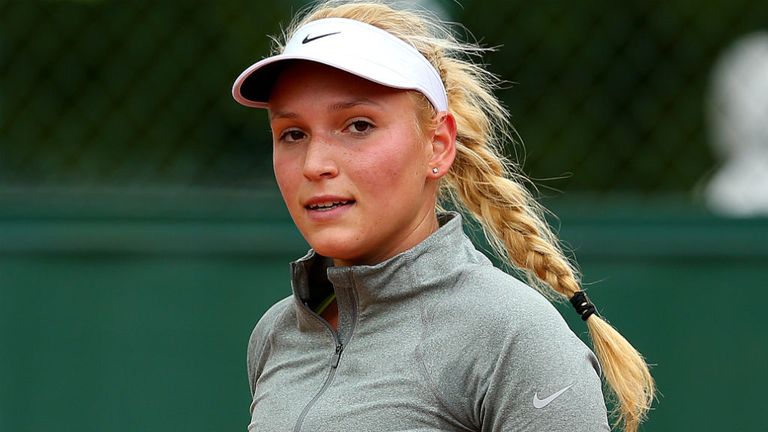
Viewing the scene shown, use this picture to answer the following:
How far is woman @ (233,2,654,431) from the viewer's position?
6.16 feet

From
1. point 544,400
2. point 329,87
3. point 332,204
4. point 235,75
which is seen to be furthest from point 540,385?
point 235,75

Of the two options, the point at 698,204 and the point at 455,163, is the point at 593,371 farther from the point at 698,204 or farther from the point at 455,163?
the point at 698,204

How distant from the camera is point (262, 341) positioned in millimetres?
2328

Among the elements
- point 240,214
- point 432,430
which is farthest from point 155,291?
point 432,430

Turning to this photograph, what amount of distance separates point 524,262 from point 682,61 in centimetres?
201

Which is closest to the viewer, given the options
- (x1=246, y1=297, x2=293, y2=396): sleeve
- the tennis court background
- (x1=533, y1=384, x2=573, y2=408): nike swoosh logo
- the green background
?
(x1=533, y1=384, x2=573, y2=408): nike swoosh logo

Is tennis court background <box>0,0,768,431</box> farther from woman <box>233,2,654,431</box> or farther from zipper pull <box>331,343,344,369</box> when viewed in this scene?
zipper pull <box>331,343,344,369</box>

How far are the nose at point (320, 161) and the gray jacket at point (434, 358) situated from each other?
0.55 feet

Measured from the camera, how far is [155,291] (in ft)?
13.3

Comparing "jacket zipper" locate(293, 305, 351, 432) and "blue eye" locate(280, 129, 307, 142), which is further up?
"blue eye" locate(280, 129, 307, 142)

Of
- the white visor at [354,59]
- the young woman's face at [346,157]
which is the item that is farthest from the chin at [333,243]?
the white visor at [354,59]

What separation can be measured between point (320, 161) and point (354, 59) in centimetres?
17

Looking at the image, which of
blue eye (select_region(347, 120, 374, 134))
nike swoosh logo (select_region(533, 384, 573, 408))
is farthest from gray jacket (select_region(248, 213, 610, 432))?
blue eye (select_region(347, 120, 374, 134))

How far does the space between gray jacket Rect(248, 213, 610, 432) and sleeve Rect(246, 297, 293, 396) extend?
0.12 m
